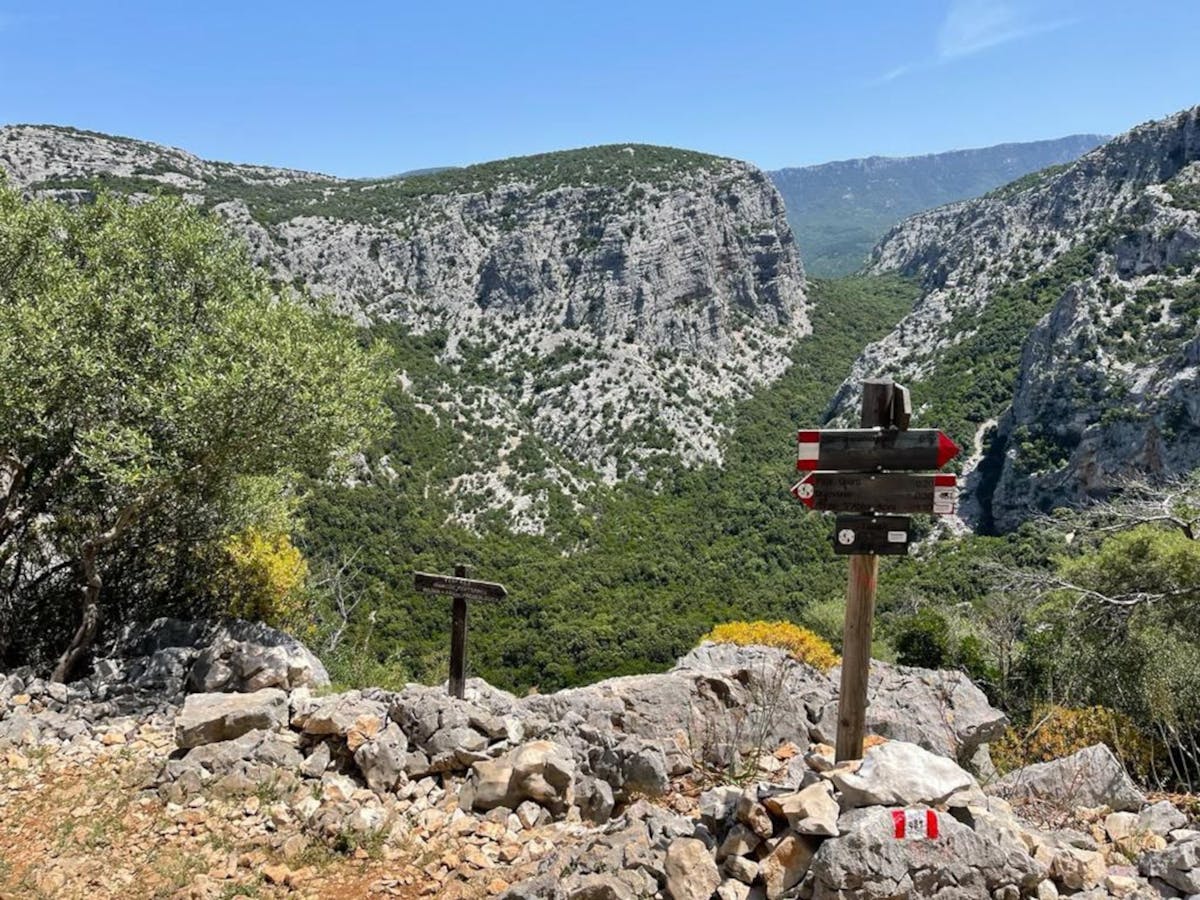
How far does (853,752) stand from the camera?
607 cm

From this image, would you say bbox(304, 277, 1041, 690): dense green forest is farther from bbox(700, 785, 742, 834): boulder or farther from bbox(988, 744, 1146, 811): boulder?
bbox(700, 785, 742, 834): boulder

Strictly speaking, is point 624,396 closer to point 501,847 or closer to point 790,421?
point 790,421

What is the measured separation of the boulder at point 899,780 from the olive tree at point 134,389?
8.54 metres

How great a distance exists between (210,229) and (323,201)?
10004 cm

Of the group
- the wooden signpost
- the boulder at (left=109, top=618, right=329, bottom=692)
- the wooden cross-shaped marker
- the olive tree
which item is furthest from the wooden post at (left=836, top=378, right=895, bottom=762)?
the olive tree

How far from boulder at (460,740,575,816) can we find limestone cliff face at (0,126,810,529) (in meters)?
65.3

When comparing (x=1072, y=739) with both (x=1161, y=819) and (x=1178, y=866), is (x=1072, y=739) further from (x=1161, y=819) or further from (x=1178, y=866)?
(x=1178, y=866)

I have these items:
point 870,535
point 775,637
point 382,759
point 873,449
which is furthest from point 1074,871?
point 775,637

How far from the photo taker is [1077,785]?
7.11 metres

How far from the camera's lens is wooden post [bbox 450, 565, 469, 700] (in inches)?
348

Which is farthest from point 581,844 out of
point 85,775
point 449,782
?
point 85,775

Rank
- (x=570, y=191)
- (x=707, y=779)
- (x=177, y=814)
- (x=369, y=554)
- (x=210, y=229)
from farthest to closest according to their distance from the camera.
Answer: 1. (x=570, y=191)
2. (x=369, y=554)
3. (x=210, y=229)
4. (x=707, y=779)
5. (x=177, y=814)

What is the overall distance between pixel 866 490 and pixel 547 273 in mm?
105114

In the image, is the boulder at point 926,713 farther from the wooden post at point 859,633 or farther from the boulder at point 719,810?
the boulder at point 719,810
